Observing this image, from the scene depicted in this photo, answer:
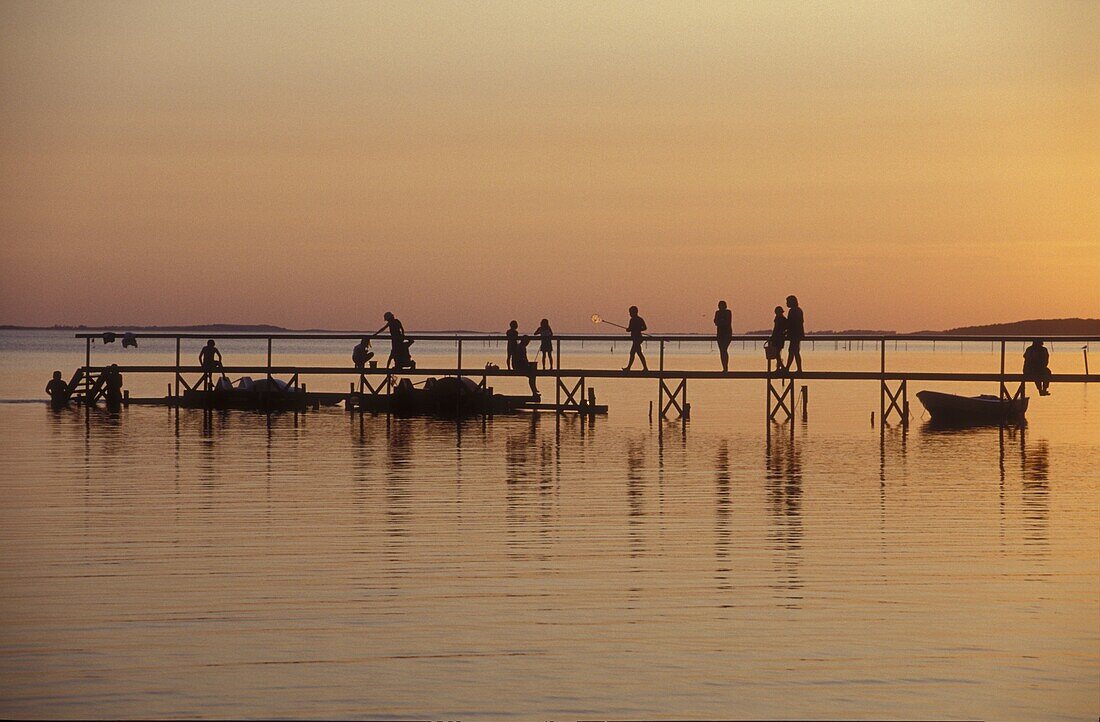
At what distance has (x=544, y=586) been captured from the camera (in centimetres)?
1529

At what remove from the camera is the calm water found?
1109 cm

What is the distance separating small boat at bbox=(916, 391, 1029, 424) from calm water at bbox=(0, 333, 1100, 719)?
546 inches

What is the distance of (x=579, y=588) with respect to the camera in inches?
598

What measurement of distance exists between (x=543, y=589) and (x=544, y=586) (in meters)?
0.17

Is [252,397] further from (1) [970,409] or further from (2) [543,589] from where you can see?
(2) [543,589]

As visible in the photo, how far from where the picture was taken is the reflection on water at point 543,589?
11.1 metres

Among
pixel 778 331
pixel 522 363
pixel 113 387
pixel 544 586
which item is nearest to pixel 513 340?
pixel 522 363

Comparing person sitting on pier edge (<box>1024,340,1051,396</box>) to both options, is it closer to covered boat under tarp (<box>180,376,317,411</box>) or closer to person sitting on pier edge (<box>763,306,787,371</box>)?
person sitting on pier edge (<box>763,306,787,371</box>)

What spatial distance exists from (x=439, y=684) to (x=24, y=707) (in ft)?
10.2

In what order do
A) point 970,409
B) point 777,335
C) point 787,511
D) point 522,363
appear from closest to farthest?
point 787,511 < point 777,335 < point 522,363 < point 970,409

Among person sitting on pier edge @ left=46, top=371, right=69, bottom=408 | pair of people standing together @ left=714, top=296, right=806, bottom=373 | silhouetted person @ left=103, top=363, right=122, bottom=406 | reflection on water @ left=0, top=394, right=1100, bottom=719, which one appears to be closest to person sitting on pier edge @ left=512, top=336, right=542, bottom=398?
pair of people standing together @ left=714, top=296, right=806, bottom=373

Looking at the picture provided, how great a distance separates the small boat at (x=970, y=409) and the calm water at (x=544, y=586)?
546 inches

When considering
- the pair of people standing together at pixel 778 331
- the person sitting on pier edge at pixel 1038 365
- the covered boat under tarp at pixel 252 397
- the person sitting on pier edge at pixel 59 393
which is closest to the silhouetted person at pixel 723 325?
the pair of people standing together at pixel 778 331

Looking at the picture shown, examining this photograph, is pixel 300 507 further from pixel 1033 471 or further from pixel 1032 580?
pixel 1033 471
